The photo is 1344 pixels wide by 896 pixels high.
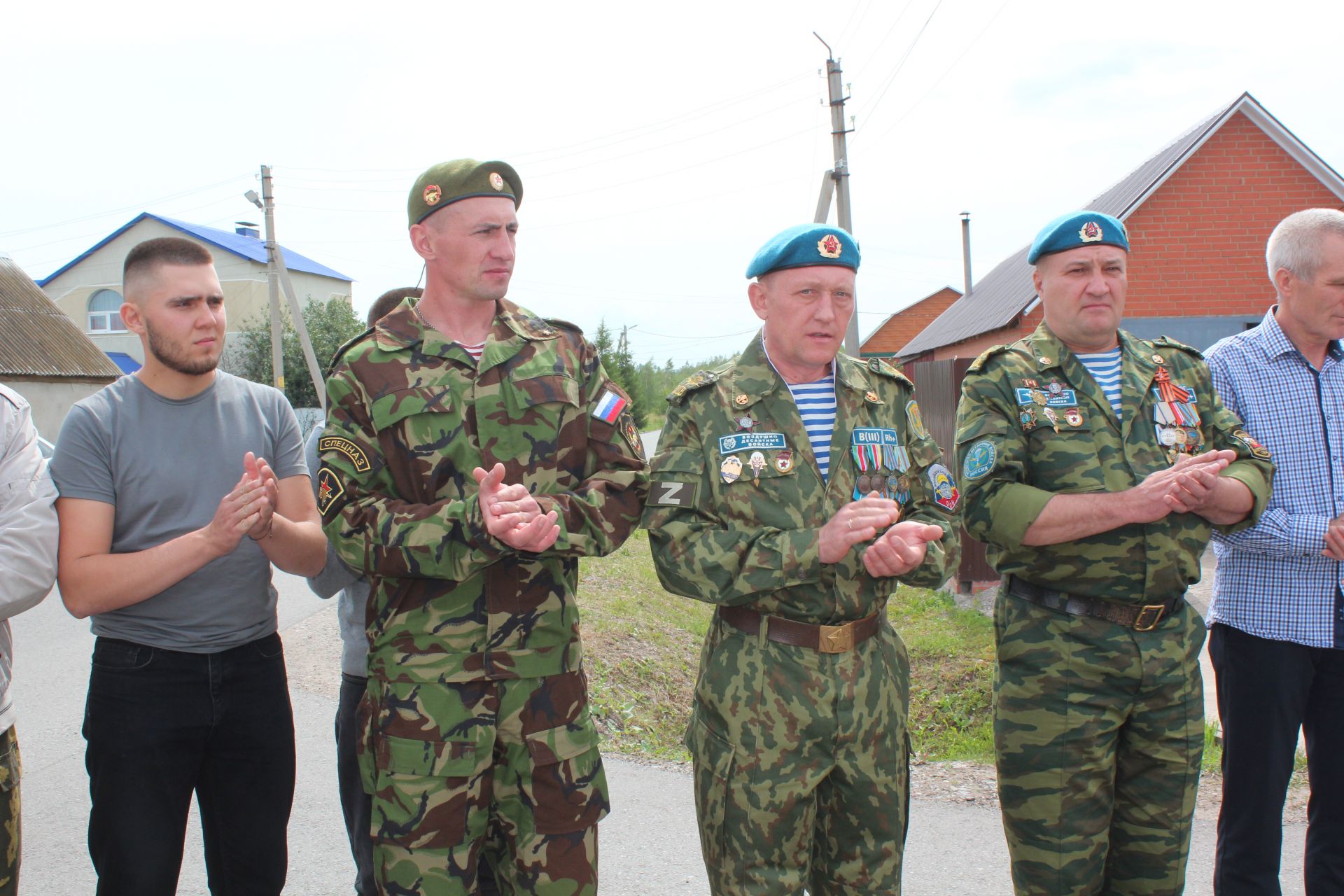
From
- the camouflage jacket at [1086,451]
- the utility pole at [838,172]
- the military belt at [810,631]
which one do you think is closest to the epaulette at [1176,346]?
the camouflage jacket at [1086,451]

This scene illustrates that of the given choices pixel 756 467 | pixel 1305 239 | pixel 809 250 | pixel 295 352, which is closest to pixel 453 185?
pixel 809 250

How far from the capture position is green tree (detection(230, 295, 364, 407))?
33094 millimetres

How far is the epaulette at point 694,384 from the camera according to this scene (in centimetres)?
273

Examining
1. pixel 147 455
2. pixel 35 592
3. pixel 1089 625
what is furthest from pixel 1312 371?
pixel 35 592

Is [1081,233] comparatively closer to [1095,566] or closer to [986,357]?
[986,357]

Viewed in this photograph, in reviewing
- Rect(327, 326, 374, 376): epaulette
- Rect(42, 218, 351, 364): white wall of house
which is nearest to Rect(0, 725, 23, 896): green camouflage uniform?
Rect(327, 326, 374, 376): epaulette

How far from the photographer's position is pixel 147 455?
2609 mm

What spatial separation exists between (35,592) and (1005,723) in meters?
2.77

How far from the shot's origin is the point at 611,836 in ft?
13.0

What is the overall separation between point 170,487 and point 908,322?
1912 inches

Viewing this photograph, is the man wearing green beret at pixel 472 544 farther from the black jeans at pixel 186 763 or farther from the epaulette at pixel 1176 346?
the epaulette at pixel 1176 346

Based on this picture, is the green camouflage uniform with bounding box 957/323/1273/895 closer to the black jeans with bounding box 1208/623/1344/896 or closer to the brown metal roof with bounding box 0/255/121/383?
the black jeans with bounding box 1208/623/1344/896

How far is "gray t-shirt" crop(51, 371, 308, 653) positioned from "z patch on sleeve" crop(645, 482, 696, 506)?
1203 millimetres

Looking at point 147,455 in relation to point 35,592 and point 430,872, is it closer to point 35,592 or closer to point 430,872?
point 35,592
